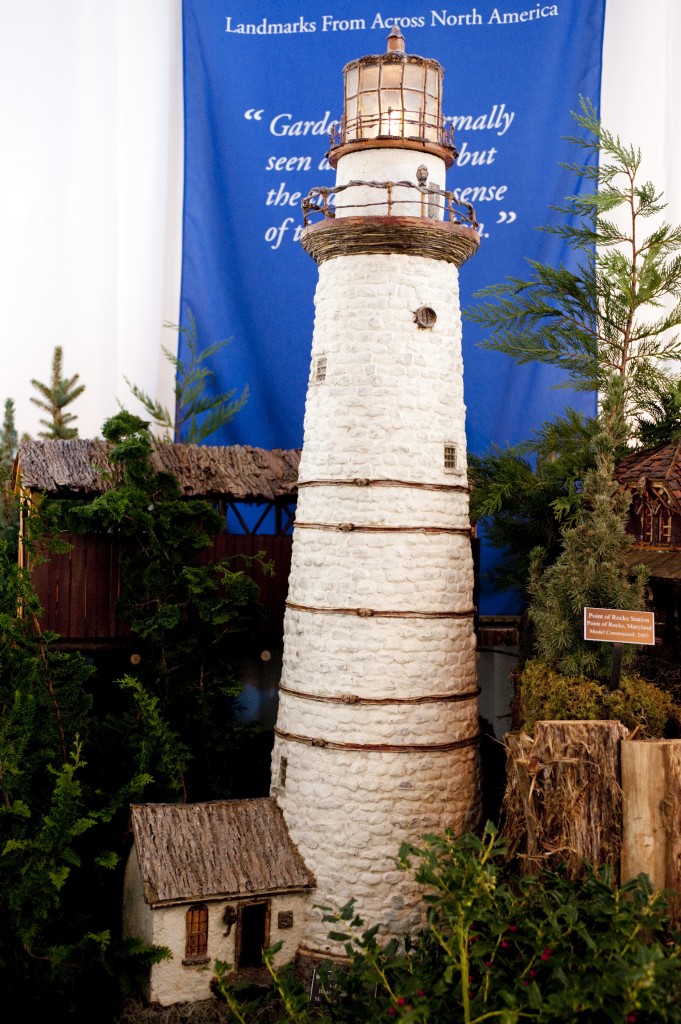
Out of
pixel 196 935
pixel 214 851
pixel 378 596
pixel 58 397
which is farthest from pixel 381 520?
pixel 58 397

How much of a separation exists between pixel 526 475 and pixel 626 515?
2119 millimetres

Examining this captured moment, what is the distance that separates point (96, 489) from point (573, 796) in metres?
Answer: 7.64

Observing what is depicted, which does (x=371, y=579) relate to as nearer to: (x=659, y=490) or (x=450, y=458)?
(x=450, y=458)

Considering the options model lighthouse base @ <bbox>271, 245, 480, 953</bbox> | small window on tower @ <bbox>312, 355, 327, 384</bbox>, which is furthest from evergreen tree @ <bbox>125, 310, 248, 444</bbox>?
model lighthouse base @ <bbox>271, 245, 480, 953</bbox>

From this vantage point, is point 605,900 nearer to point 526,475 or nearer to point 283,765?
point 283,765

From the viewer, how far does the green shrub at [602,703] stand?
473 inches

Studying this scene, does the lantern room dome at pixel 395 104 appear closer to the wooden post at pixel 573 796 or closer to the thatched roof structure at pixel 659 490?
the thatched roof structure at pixel 659 490

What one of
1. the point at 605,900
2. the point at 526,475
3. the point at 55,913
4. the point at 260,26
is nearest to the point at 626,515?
the point at 526,475

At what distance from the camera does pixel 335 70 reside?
18.1 m

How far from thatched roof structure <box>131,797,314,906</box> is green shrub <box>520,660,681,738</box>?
3.55 meters

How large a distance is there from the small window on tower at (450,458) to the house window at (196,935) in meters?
6.07

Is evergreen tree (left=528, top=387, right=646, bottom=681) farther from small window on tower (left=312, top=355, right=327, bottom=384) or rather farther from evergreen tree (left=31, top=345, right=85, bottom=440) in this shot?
evergreen tree (left=31, top=345, right=85, bottom=440)

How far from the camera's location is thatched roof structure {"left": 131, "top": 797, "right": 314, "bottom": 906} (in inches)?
506

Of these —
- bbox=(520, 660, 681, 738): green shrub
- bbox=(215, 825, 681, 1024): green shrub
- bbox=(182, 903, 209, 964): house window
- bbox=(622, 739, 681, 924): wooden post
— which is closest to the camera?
bbox=(215, 825, 681, 1024): green shrub
